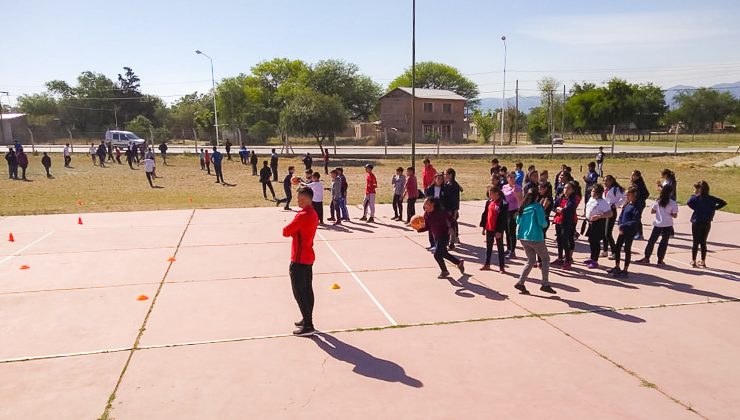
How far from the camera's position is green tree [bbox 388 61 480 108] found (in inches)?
3738

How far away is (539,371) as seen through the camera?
5.27m

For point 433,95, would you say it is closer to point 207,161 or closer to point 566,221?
point 207,161

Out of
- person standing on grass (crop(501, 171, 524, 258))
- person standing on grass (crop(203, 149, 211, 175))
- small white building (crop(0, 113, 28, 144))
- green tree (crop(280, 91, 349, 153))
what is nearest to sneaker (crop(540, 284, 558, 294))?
person standing on grass (crop(501, 171, 524, 258))

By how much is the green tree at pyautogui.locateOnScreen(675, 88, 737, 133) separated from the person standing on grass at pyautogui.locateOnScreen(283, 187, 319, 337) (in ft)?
289

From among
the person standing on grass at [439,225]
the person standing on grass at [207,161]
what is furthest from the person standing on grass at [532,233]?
the person standing on grass at [207,161]

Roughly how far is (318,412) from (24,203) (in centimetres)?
1745

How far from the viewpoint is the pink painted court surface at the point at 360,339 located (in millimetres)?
4684

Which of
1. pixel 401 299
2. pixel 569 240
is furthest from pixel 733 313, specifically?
pixel 401 299

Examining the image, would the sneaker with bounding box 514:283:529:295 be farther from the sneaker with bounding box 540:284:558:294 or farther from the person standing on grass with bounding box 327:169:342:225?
the person standing on grass with bounding box 327:169:342:225

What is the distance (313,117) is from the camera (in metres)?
36.3

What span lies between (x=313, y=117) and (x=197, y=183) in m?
14.1

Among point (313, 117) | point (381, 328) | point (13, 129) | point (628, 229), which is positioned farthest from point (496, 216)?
point (13, 129)

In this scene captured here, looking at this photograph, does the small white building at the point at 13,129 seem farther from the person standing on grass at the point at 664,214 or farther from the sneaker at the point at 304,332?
the person standing on grass at the point at 664,214

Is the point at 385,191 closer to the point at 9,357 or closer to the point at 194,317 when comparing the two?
the point at 194,317
